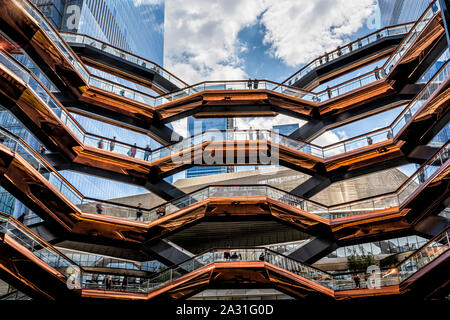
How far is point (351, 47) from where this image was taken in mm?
27391

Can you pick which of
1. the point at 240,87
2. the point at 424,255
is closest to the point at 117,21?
the point at 240,87

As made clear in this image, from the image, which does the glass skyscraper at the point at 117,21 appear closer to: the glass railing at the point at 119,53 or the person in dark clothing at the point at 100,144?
the glass railing at the point at 119,53

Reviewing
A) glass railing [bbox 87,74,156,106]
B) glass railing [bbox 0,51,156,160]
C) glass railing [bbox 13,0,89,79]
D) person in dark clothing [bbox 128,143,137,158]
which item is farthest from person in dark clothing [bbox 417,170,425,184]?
glass railing [bbox 13,0,89,79]

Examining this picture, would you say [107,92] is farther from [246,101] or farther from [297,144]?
[297,144]

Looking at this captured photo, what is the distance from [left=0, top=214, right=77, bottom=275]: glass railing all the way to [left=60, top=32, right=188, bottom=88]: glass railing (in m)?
13.8

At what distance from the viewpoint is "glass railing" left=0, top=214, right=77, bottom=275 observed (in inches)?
615

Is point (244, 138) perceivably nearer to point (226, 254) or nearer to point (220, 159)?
point (220, 159)

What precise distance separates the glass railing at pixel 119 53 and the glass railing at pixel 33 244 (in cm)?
1383

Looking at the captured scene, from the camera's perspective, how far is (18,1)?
18.8 m

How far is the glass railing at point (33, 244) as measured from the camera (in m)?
15.6

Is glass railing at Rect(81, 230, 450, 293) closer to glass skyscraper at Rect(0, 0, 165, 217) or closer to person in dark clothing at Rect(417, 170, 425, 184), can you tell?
person in dark clothing at Rect(417, 170, 425, 184)

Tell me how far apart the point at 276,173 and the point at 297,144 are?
9.80 m

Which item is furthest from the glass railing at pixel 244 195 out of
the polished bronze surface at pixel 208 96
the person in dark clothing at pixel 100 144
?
the polished bronze surface at pixel 208 96

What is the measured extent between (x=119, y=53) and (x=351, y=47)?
1505 centimetres
